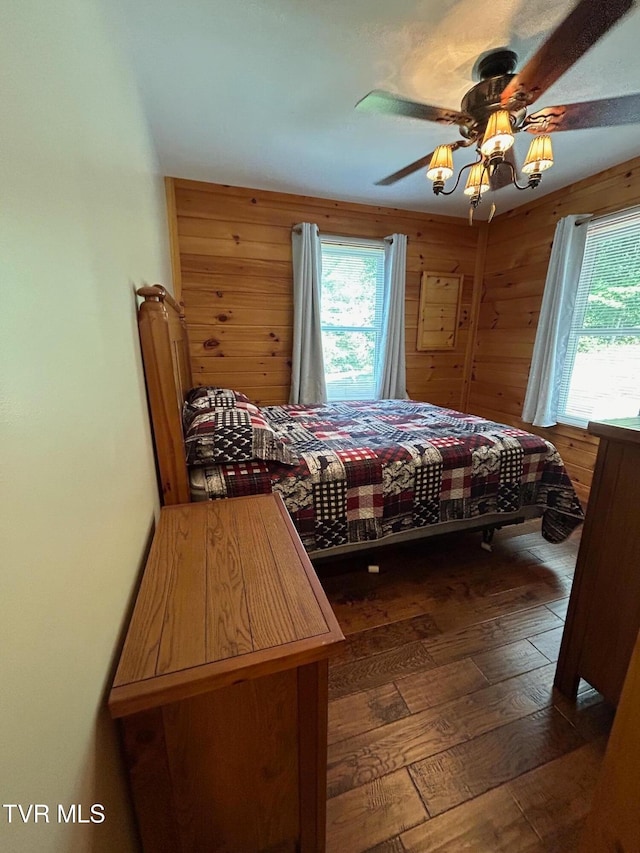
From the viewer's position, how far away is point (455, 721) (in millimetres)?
1211

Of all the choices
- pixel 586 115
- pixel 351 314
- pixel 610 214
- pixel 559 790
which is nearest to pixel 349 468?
pixel 559 790

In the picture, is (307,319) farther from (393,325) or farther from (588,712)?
(588,712)

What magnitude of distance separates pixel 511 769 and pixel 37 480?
150cm

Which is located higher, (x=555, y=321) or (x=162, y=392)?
(x=555, y=321)

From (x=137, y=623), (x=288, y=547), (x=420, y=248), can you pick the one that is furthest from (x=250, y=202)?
(x=137, y=623)

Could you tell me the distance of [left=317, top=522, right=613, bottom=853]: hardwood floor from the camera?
957 mm

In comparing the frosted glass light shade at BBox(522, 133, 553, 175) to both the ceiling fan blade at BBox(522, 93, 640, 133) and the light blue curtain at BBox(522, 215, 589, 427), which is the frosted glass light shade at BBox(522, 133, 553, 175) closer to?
the ceiling fan blade at BBox(522, 93, 640, 133)

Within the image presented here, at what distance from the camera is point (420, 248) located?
3625mm

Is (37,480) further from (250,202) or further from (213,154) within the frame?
(250,202)

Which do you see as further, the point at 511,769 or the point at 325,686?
the point at 511,769

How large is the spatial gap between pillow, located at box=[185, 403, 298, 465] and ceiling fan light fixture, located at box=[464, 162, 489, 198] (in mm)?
1552

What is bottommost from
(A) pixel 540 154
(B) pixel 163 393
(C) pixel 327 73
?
(B) pixel 163 393

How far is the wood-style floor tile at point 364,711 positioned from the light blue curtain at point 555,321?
8.74 feet

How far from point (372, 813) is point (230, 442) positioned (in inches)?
50.5
